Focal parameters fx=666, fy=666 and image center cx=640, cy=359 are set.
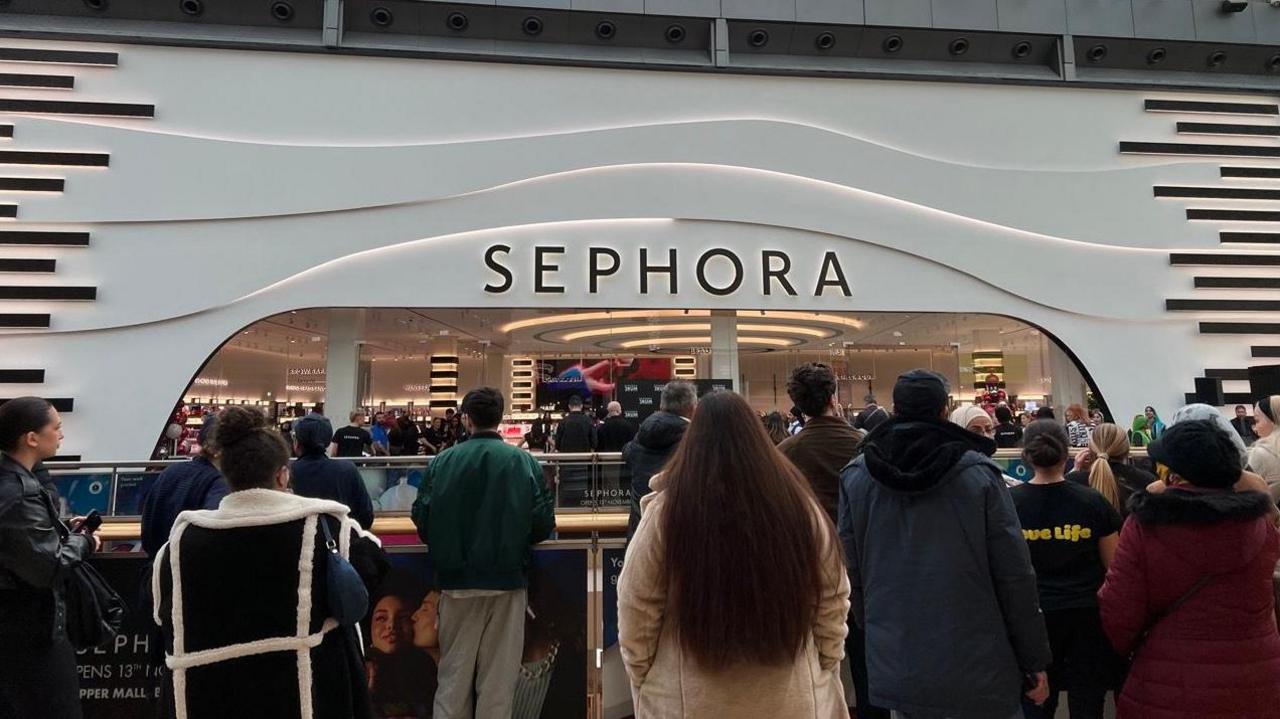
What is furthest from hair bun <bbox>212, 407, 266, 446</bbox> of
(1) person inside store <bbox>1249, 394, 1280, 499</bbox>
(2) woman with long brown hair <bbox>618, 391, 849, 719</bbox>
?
(1) person inside store <bbox>1249, 394, 1280, 499</bbox>

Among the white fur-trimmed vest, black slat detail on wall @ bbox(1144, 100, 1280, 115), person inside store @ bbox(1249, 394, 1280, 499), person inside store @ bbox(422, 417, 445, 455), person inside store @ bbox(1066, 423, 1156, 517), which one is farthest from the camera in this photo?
black slat detail on wall @ bbox(1144, 100, 1280, 115)

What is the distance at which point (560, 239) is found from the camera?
10141mm

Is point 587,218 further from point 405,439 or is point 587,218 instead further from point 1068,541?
point 1068,541

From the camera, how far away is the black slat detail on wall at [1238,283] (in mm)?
10977

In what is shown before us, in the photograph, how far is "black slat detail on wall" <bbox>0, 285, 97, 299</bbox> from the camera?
8.95m

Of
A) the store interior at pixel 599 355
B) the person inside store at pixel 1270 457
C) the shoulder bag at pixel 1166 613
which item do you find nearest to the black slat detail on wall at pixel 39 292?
the store interior at pixel 599 355

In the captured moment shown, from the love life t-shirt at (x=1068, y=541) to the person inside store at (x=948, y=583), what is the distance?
1.83ft

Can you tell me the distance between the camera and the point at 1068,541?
2445 millimetres

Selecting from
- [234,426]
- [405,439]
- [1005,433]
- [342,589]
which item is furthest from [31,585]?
[1005,433]

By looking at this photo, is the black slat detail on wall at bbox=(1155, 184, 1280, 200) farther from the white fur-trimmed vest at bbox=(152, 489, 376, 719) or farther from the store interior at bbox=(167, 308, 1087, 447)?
the white fur-trimmed vest at bbox=(152, 489, 376, 719)

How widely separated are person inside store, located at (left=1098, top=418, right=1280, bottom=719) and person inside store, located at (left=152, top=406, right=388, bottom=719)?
88.9 inches

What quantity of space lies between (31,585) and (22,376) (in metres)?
9.26

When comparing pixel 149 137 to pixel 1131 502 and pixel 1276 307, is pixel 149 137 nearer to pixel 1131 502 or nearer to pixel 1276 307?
pixel 1131 502

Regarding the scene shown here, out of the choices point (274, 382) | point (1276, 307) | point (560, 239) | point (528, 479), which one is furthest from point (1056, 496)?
point (274, 382)
